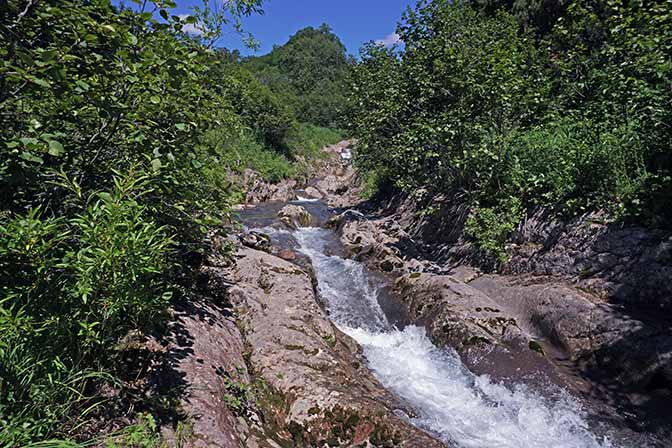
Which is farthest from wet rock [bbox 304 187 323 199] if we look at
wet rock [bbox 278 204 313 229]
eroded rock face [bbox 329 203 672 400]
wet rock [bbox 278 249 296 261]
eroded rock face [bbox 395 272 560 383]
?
eroded rock face [bbox 395 272 560 383]

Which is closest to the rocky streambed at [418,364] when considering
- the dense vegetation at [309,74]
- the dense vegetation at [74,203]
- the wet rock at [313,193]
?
the dense vegetation at [74,203]

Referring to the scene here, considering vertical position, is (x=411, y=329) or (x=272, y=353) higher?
(x=411, y=329)

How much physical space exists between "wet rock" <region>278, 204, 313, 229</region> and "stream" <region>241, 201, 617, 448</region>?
5.82 meters

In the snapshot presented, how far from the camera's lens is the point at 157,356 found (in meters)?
3.67

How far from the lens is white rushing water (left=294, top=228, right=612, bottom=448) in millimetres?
5191

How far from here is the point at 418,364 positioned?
278 inches

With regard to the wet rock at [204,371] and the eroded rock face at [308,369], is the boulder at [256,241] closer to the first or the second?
the eroded rock face at [308,369]

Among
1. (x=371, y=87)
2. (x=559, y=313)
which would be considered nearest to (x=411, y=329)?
(x=559, y=313)

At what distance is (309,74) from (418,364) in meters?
67.5

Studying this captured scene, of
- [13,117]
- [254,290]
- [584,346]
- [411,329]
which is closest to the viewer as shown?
[13,117]

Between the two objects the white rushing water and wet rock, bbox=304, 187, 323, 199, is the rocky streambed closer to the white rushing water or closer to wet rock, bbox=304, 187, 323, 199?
the white rushing water

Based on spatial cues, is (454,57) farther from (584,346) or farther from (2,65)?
(2,65)

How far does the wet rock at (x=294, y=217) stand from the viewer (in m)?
15.5

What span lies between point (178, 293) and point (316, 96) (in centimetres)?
5178
